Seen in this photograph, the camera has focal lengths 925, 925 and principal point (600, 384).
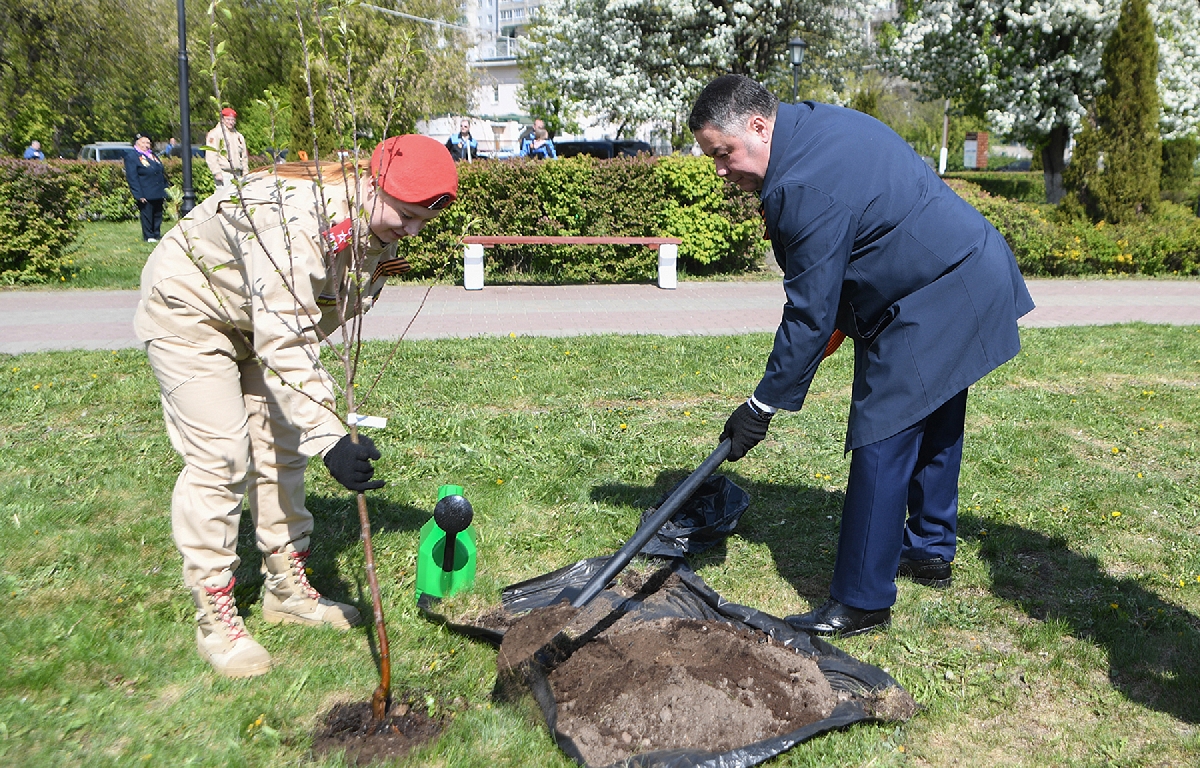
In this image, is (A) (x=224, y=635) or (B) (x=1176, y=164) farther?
(B) (x=1176, y=164)

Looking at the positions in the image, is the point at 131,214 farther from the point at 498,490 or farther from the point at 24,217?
the point at 498,490

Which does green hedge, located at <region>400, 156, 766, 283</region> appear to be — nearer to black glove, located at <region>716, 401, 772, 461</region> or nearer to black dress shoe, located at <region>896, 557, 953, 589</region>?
black dress shoe, located at <region>896, 557, 953, 589</region>

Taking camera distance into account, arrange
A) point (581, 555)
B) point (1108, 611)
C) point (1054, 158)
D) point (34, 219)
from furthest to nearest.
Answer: point (1054, 158) < point (34, 219) < point (581, 555) < point (1108, 611)

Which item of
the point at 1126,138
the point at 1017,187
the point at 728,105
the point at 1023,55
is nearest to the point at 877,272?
the point at 728,105

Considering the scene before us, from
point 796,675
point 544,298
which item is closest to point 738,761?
point 796,675

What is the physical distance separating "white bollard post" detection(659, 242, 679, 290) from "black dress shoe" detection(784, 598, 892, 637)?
313 inches

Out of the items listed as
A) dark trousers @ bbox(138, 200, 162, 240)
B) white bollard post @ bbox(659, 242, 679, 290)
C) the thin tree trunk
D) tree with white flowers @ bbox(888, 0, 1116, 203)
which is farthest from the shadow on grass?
the thin tree trunk

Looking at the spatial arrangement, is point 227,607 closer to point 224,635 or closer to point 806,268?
point 224,635

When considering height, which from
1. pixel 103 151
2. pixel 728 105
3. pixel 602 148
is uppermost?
pixel 103 151

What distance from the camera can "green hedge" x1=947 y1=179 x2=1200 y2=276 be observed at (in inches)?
486

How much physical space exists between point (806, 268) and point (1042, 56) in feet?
62.0

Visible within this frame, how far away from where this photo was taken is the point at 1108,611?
3.40m

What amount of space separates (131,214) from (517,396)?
54.0ft

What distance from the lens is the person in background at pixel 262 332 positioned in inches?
96.6
